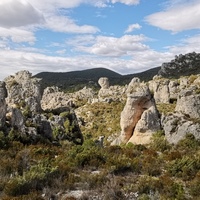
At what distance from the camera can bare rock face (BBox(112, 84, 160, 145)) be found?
96.7 ft

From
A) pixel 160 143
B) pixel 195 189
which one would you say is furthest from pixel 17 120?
pixel 195 189

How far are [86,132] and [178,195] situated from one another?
51812 millimetres

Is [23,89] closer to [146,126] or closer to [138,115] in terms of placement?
[138,115]

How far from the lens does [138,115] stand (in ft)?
102

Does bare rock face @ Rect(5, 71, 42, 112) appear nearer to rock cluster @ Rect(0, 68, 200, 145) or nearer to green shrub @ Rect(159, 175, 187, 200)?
rock cluster @ Rect(0, 68, 200, 145)

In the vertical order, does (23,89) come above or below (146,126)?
above

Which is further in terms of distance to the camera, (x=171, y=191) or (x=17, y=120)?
(x=17, y=120)

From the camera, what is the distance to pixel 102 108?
77.2 m

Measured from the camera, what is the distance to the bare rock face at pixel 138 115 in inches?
1160

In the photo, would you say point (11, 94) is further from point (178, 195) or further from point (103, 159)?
point (178, 195)

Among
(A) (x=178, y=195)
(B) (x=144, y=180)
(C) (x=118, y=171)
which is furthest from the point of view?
(C) (x=118, y=171)

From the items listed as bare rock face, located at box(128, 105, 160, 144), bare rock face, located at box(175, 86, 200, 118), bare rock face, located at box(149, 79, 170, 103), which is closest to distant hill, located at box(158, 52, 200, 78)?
bare rock face, located at box(149, 79, 170, 103)

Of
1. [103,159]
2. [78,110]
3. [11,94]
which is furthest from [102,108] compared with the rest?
[103,159]

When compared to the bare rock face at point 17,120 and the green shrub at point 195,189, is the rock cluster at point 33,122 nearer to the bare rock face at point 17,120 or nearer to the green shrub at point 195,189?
the bare rock face at point 17,120
